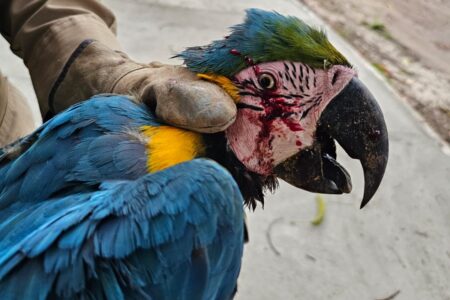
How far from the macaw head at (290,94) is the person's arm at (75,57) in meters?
0.05

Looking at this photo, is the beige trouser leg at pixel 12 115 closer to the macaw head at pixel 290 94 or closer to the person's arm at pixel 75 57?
the person's arm at pixel 75 57

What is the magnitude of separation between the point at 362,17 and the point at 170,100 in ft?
8.90

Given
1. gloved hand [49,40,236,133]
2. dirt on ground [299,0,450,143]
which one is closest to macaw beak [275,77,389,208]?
gloved hand [49,40,236,133]

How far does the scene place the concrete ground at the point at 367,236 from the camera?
168cm

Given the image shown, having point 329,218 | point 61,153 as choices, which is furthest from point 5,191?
point 329,218

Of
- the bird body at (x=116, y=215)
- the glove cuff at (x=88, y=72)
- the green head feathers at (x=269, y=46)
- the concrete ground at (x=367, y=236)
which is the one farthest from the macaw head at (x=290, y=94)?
the concrete ground at (x=367, y=236)

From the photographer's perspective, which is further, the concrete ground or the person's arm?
the concrete ground

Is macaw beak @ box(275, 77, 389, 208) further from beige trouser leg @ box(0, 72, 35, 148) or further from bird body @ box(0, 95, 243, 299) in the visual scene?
beige trouser leg @ box(0, 72, 35, 148)

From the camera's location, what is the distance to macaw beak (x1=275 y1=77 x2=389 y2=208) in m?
0.84

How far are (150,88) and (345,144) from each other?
332 mm

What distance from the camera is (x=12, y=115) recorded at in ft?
4.06

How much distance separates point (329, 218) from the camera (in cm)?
190

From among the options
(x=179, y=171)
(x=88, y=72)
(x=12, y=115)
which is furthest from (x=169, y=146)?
(x=12, y=115)

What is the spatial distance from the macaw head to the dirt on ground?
167 centimetres
